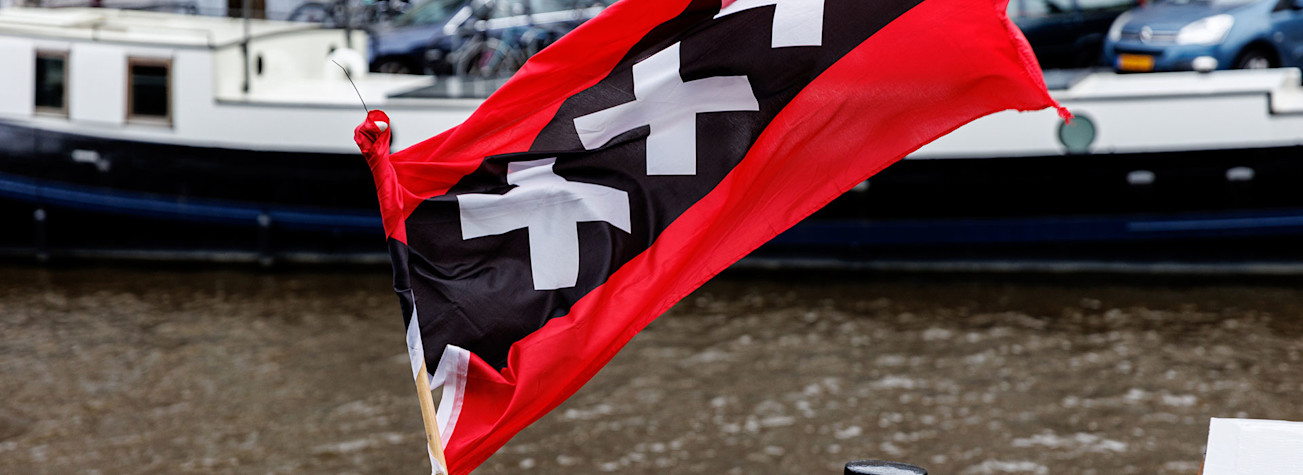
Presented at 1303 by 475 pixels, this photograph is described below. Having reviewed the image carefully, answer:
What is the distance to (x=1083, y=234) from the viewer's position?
35.2 feet

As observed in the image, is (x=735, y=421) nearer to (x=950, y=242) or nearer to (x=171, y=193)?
(x=950, y=242)

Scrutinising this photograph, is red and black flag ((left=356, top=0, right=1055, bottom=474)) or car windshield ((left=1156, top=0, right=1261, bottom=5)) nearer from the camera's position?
red and black flag ((left=356, top=0, right=1055, bottom=474))

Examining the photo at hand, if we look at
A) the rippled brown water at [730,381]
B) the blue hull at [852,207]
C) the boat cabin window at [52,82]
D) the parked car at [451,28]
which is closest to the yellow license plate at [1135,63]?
the blue hull at [852,207]

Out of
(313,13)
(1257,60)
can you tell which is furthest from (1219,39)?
(313,13)

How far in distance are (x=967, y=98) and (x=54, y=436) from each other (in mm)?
5587

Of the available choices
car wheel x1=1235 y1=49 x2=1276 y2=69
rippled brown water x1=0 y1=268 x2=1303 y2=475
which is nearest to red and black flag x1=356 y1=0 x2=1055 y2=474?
rippled brown water x1=0 y1=268 x2=1303 y2=475

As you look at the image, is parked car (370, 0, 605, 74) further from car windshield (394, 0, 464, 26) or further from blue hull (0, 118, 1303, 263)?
blue hull (0, 118, 1303, 263)

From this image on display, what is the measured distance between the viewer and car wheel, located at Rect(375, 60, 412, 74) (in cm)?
1493

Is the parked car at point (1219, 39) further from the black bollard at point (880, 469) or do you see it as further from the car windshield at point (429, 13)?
the black bollard at point (880, 469)

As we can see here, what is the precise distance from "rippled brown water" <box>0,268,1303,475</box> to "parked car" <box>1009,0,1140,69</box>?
469cm

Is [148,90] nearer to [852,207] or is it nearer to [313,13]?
[852,207]

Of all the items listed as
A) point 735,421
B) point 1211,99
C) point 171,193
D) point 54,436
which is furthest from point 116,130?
point 1211,99

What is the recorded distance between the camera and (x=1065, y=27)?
1432 cm

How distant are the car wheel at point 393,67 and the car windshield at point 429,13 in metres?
0.67
